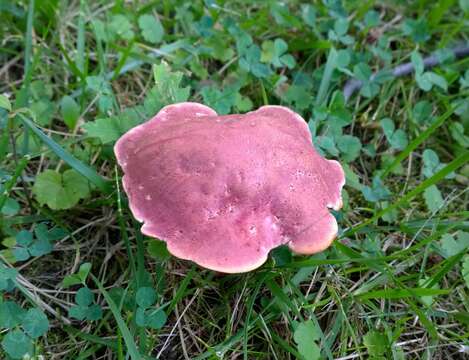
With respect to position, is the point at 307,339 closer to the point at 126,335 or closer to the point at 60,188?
the point at 126,335

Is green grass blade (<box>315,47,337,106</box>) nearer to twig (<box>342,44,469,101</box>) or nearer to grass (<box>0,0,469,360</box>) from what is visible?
grass (<box>0,0,469,360</box>)

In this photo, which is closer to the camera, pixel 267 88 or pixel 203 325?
pixel 203 325

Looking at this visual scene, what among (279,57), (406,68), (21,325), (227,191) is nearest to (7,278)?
(21,325)

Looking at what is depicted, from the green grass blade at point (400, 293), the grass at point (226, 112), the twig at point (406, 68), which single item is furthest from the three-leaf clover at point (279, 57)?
the green grass blade at point (400, 293)

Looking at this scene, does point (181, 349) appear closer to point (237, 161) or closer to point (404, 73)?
point (237, 161)

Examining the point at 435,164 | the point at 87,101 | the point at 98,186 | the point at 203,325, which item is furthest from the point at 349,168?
the point at 87,101

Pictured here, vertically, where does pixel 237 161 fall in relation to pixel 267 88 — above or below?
above

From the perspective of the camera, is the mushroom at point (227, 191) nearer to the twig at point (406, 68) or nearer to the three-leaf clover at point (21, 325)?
the three-leaf clover at point (21, 325)
